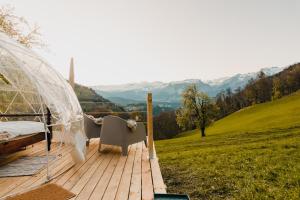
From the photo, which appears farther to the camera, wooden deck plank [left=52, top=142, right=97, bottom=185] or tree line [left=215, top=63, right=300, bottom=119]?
tree line [left=215, top=63, right=300, bottom=119]

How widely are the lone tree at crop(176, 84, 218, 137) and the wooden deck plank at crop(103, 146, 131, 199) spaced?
2987 cm

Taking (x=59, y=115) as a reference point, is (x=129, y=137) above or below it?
below

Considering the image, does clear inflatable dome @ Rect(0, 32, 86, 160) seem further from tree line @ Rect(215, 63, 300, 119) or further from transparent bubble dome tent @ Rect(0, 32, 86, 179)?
tree line @ Rect(215, 63, 300, 119)

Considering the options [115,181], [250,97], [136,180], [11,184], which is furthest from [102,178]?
[250,97]

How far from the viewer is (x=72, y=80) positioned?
10180mm

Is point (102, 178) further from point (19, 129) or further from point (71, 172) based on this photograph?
point (19, 129)

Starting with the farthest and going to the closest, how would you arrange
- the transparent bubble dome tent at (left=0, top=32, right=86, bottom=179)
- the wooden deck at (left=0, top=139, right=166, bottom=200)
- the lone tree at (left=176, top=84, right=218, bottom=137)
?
the lone tree at (left=176, top=84, right=218, bottom=137), the transparent bubble dome tent at (left=0, top=32, right=86, bottom=179), the wooden deck at (left=0, top=139, right=166, bottom=200)

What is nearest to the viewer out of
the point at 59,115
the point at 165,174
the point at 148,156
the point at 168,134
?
the point at 59,115

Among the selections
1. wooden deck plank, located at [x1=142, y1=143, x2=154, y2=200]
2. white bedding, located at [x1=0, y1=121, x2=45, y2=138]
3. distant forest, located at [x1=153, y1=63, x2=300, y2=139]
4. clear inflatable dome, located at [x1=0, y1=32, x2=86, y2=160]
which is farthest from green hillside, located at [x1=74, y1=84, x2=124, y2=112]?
distant forest, located at [x1=153, y1=63, x2=300, y2=139]

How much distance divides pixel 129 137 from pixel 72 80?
3905 mm

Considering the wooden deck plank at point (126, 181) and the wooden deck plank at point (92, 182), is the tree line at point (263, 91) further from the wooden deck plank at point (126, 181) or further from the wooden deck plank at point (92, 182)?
the wooden deck plank at point (92, 182)

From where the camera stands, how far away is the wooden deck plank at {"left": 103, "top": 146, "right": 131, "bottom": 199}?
163 inches

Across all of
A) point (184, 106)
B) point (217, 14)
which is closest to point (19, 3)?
point (217, 14)

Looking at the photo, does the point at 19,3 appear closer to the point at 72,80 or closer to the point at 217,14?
the point at 72,80
